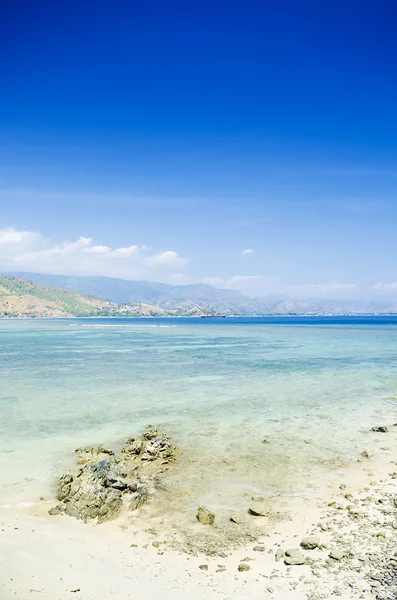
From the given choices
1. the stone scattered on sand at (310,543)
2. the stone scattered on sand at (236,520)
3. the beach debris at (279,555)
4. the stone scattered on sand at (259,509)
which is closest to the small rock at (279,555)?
the beach debris at (279,555)

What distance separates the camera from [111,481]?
13.0 metres

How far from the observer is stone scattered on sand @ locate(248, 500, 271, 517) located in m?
11.6

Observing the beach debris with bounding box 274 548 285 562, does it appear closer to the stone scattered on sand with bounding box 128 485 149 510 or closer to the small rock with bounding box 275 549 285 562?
the small rock with bounding box 275 549 285 562

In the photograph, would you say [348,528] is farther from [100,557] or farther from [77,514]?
[77,514]

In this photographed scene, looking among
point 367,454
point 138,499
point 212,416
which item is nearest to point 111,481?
point 138,499

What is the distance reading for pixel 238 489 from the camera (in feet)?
44.2

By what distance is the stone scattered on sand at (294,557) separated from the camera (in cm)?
897

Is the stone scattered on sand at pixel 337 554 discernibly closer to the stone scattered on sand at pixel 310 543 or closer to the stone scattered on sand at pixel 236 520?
the stone scattered on sand at pixel 310 543

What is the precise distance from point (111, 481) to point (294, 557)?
623cm

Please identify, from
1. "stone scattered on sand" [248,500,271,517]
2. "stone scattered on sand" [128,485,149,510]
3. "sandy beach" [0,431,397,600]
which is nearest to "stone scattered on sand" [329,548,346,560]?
"sandy beach" [0,431,397,600]

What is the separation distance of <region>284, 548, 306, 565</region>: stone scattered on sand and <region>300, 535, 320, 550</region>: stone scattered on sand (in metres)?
0.24

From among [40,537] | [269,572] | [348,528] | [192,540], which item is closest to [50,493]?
[40,537]

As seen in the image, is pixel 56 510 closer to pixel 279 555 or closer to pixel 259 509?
pixel 259 509

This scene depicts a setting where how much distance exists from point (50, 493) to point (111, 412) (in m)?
10.9
